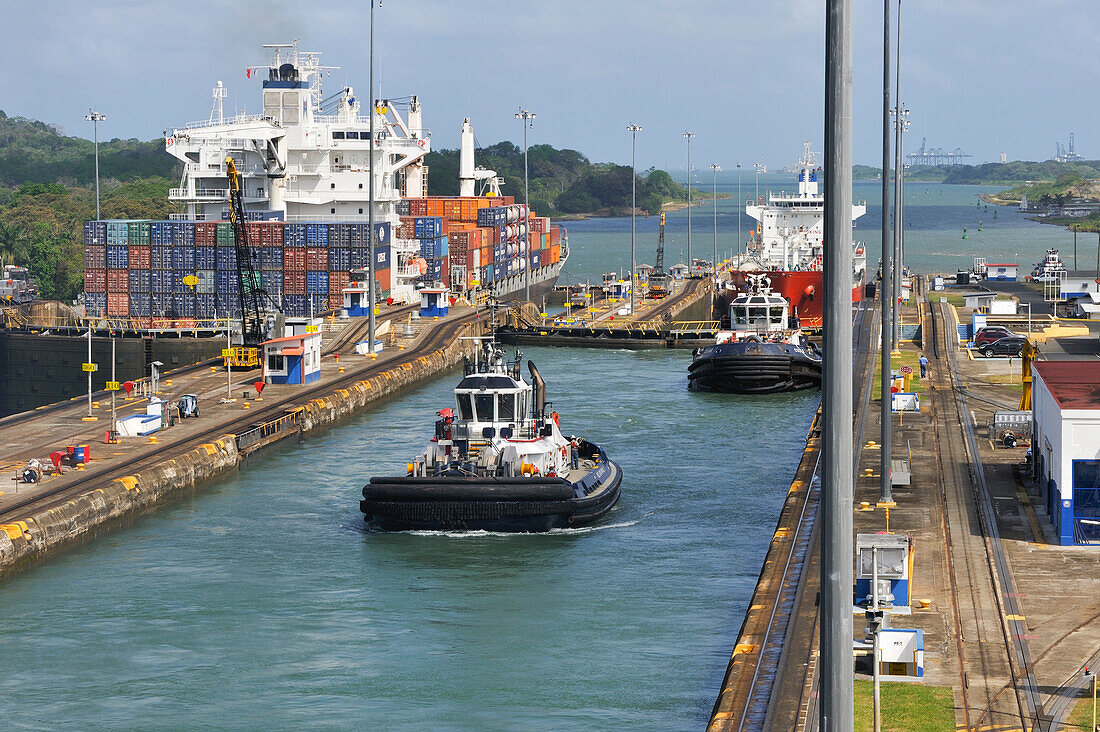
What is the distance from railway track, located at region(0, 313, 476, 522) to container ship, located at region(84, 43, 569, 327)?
14243 millimetres

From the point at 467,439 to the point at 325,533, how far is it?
4.20 meters

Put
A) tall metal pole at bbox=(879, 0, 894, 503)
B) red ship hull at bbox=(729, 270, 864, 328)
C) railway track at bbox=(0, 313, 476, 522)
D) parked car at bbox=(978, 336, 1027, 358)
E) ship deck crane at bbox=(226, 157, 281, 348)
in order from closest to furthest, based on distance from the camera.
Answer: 1. tall metal pole at bbox=(879, 0, 894, 503)
2. railway track at bbox=(0, 313, 476, 522)
3. parked car at bbox=(978, 336, 1027, 358)
4. ship deck crane at bbox=(226, 157, 281, 348)
5. red ship hull at bbox=(729, 270, 864, 328)

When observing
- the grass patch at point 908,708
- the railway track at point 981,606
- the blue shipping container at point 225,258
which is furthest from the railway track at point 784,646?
the blue shipping container at point 225,258

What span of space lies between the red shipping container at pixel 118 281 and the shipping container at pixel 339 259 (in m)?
12.4

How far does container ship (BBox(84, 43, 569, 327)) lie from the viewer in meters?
82.6

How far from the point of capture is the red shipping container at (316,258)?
82.6 metres

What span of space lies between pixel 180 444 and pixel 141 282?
44892mm

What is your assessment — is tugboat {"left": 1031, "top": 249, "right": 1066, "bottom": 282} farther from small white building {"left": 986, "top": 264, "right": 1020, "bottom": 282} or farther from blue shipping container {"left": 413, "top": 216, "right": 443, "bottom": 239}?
blue shipping container {"left": 413, "top": 216, "right": 443, "bottom": 239}

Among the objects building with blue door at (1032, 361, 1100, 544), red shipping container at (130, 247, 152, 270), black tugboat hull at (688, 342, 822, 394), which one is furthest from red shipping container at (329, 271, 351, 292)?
building with blue door at (1032, 361, 1100, 544)

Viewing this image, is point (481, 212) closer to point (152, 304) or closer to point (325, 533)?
point (152, 304)

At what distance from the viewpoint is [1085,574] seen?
24.4 m

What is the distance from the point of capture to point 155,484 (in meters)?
37.1

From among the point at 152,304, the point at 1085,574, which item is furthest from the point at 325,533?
the point at 152,304

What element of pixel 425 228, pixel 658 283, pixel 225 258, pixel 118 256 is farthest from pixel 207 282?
pixel 658 283
